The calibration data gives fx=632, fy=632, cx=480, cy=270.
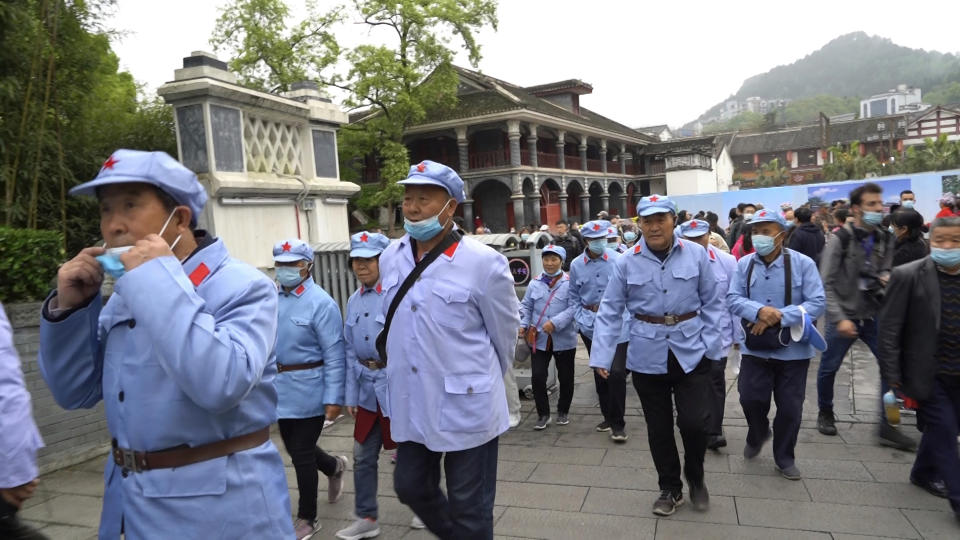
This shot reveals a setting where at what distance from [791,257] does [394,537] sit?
3431 millimetres

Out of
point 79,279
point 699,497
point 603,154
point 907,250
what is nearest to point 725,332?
point 699,497

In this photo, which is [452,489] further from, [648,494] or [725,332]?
[725,332]

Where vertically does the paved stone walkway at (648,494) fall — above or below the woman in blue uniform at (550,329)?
below

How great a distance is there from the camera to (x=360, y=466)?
395 cm

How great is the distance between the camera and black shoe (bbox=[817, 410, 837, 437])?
17.5ft

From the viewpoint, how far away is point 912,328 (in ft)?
12.7

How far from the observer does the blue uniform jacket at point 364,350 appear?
4004 mm

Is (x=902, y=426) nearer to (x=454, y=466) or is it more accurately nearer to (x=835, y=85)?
(x=454, y=466)

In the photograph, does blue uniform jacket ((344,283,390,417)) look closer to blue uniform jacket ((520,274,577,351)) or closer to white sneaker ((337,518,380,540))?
white sneaker ((337,518,380,540))

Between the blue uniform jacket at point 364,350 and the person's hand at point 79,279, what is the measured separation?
2087 millimetres

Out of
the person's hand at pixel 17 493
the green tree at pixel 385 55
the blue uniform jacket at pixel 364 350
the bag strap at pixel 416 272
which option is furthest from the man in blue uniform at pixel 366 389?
the green tree at pixel 385 55

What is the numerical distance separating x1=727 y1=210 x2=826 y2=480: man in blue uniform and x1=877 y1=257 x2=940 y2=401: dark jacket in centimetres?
58

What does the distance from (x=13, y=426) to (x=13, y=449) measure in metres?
0.08

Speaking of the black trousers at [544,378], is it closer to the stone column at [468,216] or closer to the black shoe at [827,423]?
the black shoe at [827,423]
